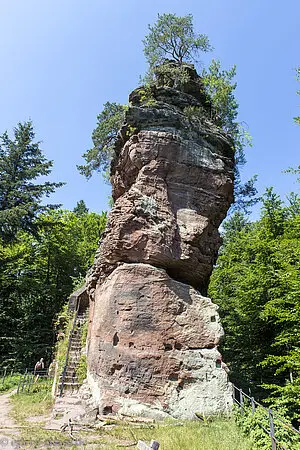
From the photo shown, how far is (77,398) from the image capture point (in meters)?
10.1

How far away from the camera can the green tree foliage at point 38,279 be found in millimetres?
23500

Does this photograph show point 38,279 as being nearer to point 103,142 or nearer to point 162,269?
point 103,142

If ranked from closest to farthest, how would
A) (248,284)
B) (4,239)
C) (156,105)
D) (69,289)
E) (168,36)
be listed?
(156,105)
(248,284)
(168,36)
(4,239)
(69,289)

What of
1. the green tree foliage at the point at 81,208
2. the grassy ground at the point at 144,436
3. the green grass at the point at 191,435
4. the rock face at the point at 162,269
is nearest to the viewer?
the green grass at the point at 191,435

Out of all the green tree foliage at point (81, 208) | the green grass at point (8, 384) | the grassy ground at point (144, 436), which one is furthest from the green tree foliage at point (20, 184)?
the green tree foliage at point (81, 208)

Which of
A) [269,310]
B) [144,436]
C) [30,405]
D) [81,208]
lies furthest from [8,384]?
[81,208]

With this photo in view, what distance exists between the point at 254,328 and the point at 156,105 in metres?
11.3

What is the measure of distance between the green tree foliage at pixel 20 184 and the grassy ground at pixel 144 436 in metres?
14.2

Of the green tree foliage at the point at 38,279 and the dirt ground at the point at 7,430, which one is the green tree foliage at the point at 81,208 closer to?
the green tree foliage at the point at 38,279

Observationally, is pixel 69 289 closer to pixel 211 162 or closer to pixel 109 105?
pixel 109 105

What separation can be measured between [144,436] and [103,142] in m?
15.0

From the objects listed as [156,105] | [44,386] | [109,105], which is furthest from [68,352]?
[109,105]

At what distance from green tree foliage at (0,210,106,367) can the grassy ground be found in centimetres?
1606

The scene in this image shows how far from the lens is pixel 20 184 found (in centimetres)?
2319
